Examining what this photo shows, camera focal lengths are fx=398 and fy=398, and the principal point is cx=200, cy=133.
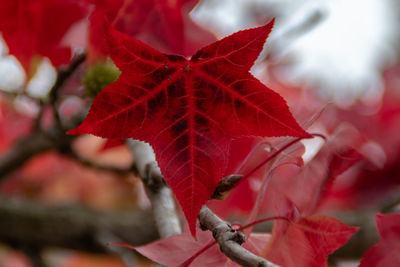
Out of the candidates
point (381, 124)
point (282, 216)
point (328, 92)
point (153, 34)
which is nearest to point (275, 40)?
point (153, 34)

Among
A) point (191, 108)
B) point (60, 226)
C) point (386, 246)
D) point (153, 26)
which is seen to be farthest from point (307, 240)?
point (60, 226)

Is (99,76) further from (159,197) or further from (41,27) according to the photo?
(159,197)

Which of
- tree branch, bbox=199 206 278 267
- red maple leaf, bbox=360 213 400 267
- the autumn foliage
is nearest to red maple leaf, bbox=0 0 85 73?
the autumn foliage

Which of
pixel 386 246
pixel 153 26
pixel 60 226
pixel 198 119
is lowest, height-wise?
pixel 60 226

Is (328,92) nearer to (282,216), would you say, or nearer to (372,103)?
(372,103)

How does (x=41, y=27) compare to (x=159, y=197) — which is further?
(x=41, y=27)

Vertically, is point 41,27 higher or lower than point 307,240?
higher

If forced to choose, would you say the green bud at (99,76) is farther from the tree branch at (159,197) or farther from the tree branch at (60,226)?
the tree branch at (60,226)

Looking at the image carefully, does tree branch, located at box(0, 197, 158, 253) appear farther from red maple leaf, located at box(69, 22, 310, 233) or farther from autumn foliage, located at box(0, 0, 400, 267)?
red maple leaf, located at box(69, 22, 310, 233)
